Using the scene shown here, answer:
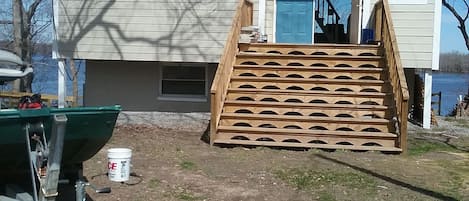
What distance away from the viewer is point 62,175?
500 centimetres

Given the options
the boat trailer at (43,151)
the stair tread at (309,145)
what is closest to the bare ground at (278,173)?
the stair tread at (309,145)

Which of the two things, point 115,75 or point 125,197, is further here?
point 115,75

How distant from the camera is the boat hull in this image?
13.4ft

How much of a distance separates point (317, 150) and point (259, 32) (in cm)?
413

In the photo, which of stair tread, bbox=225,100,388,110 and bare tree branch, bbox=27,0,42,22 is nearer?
stair tread, bbox=225,100,388,110

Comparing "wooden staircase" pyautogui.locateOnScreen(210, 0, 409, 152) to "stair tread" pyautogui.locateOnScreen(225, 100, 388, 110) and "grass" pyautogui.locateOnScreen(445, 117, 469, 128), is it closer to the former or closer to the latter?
"stair tread" pyautogui.locateOnScreen(225, 100, 388, 110)

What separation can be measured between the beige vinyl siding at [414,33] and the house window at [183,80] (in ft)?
15.8

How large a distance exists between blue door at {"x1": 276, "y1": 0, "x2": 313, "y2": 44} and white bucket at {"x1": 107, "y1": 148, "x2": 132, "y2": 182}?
312 inches

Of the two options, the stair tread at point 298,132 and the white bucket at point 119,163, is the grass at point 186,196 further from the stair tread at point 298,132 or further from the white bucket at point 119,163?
the stair tread at point 298,132

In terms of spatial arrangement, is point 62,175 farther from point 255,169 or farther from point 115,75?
point 115,75

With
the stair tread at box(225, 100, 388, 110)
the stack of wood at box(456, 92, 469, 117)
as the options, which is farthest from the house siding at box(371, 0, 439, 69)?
the stack of wood at box(456, 92, 469, 117)

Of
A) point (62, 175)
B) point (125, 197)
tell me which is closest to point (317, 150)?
point (125, 197)

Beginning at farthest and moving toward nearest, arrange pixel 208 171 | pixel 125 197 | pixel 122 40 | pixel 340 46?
pixel 122 40 < pixel 340 46 < pixel 208 171 < pixel 125 197

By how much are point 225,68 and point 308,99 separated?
156 cm
